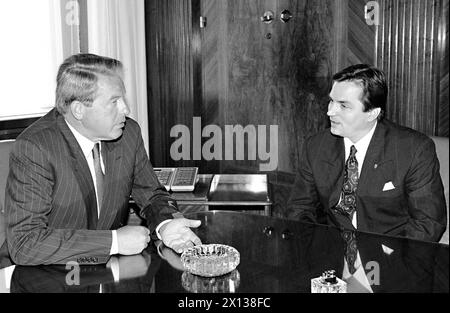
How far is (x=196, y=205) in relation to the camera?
9.62 ft

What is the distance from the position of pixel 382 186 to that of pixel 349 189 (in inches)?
5.3

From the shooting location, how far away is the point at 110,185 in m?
2.21

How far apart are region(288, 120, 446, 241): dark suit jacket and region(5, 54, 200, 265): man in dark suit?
66cm

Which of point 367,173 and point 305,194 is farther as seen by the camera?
point 305,194

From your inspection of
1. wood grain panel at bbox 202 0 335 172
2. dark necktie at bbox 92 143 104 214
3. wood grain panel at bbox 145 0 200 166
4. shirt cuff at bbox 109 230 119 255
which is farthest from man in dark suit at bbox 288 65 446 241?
wood grain panel at bbox 145 0 200 166

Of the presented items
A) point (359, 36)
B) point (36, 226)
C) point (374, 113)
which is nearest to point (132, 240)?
point (36, 226)

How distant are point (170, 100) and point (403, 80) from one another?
1.52 metres

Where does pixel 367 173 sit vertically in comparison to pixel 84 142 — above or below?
below

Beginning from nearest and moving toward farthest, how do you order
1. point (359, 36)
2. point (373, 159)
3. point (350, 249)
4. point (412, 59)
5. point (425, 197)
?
point (350, 249), point (425, 197), point (373, 159), point (412, 59), point (359, 36)

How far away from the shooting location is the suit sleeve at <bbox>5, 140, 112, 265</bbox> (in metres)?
1.73

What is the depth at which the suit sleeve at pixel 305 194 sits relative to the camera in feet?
8.30

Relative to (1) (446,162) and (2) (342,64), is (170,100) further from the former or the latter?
(1) (446,162)

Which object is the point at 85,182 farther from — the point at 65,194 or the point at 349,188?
the point at 349,188

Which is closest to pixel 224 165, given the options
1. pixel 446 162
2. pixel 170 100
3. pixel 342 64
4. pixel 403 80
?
pixel 170 100
